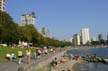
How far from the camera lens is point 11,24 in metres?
111

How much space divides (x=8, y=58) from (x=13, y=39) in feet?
221

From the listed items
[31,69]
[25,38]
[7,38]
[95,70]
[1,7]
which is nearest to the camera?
[31,69]

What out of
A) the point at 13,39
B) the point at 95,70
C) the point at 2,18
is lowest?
the point at 95,70

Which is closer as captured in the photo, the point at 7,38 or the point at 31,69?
the point at 31,69

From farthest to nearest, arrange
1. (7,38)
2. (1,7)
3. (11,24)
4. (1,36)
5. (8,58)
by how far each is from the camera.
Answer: (1,7), (11,24), (7,38), (1,36), (8,58)

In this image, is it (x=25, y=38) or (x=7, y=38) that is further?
(x=25, y=38)

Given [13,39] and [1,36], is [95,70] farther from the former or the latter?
[13,39]

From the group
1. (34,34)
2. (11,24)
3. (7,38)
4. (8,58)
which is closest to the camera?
(8,58)

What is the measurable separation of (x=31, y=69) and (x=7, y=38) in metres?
75.8

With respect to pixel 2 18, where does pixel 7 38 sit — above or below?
below

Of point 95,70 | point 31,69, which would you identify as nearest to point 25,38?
point 95,70

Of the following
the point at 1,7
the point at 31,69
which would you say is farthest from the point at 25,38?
the point at 31,69

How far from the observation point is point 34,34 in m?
151

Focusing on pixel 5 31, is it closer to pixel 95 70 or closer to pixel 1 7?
pixel 95 70
